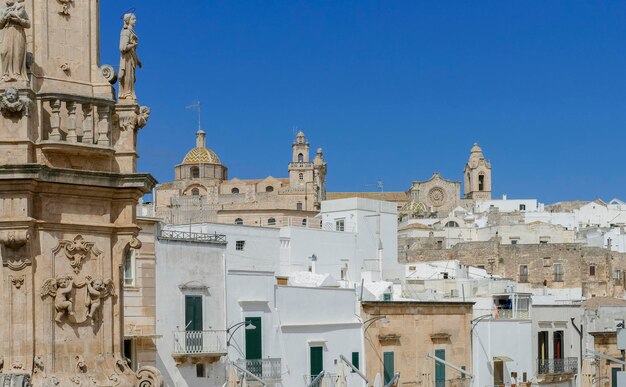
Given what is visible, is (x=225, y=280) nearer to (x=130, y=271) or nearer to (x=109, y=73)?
(x=130, y=271)

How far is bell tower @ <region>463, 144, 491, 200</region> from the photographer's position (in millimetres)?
122250

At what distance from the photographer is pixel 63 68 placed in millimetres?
9414

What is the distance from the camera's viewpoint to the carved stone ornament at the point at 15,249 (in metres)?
8.88

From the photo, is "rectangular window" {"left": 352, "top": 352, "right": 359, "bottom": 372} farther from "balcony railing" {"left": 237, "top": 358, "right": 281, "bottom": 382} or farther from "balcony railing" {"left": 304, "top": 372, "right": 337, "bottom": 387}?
"balcony railing" {"left": 237, "top": 358, "right": 281, "bottom": 382}

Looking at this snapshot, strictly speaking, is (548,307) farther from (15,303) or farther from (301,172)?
(301,172)

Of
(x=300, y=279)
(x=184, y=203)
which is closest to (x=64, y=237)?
(x=300, y=279)

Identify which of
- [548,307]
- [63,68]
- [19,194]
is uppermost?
[63,68]

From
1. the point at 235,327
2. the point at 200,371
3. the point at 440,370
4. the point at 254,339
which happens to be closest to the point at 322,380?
the point at 254,339

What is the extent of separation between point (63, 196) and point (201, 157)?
93349mm

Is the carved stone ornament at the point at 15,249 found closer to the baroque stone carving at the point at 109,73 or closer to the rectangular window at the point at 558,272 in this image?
the baroque stone carving at the point at 109,73

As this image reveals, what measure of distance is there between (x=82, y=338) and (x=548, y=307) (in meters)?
30.3

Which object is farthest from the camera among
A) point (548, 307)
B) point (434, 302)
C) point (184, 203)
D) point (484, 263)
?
point (184, 203)

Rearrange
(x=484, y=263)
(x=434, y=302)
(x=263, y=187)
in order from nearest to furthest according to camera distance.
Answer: (x=434, y=302)
(x=484, y=263)
(x=263, y=187)

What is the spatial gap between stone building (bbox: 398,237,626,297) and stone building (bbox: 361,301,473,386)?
2941 cm
